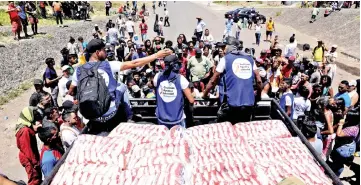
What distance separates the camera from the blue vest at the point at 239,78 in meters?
4.25

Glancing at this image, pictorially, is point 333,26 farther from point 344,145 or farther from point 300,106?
point 344,145

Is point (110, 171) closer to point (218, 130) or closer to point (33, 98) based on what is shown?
point (218, 130)

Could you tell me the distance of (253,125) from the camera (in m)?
3.87

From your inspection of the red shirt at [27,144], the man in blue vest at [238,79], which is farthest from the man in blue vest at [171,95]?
the red shirt at [27,144]

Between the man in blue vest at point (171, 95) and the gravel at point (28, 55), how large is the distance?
31.2ft

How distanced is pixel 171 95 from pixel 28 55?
535 inches

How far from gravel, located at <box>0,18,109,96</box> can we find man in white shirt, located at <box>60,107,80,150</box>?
8270mm

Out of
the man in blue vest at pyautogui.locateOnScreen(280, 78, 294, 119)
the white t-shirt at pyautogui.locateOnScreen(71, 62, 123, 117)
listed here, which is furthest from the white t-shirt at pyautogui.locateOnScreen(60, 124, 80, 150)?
the man in blue vest at pyautogui.locateOnScreen(280, 78, 294, 119)

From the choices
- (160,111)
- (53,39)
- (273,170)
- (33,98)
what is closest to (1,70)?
(53,39)

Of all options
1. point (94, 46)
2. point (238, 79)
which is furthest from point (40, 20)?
point (238, 79)

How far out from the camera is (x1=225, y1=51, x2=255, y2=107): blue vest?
425cm

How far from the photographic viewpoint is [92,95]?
11.3ft

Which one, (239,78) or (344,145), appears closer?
(239,78)

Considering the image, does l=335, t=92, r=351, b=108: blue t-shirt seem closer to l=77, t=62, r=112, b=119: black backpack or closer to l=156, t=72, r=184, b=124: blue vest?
l=156, t=72, r=184, b=124: blue vest
